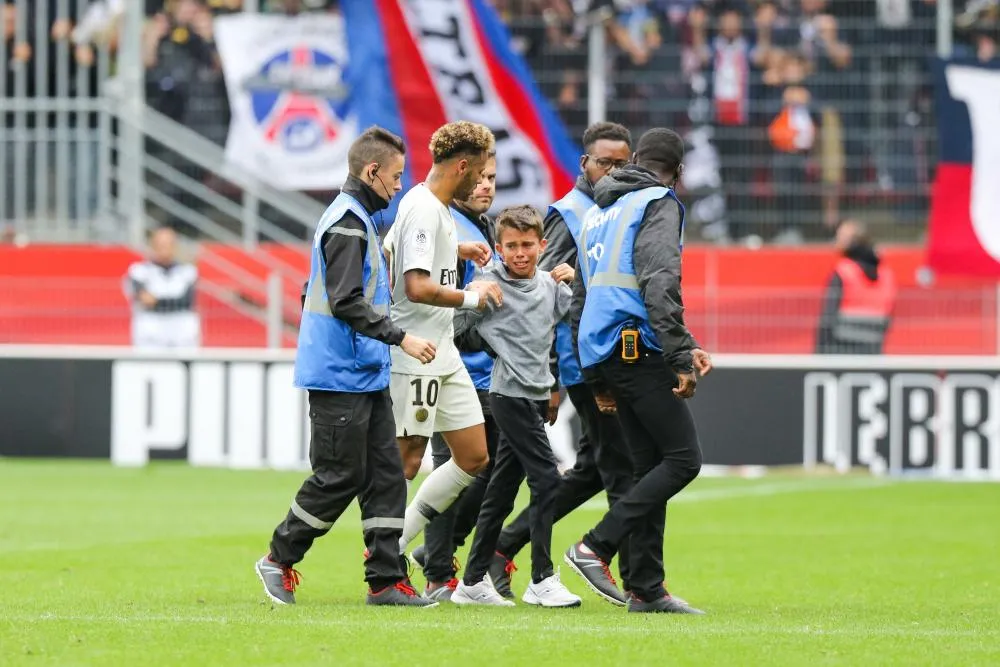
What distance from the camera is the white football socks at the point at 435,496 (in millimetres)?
8867

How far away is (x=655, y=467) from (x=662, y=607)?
61cm

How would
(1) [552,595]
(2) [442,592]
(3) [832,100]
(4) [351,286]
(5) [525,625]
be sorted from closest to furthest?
1. (5) [525,625]
2. (4) [351,286]
3. (1) [552,595]
4. (2) [442,592]
5. (3) [832,100]

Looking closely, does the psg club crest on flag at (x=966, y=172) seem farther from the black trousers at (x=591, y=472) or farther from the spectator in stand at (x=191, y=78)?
the black trousers at (x=591, y=472)

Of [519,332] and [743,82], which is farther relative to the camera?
[743,82]

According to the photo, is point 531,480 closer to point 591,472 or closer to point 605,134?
point 591,472

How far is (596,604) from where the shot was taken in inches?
354

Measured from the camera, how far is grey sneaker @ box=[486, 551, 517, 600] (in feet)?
30.2

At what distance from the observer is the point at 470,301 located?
8.40 meters

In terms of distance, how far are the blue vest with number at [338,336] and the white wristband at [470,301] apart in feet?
1.12

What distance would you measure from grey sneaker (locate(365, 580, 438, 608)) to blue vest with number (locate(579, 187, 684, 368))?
1.28 metres

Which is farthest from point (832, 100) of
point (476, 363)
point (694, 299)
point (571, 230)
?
point (476, 363)

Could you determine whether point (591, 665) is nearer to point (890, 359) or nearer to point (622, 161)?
point (622, 161)

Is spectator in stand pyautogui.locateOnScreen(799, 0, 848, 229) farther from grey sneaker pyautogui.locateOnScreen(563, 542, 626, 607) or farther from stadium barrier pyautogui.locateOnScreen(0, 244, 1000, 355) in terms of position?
grey sneaker pyautogui.locateOnScreen(563, 542, 626, 607)

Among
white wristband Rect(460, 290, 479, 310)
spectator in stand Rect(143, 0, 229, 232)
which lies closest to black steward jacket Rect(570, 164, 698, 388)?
white wristband Rect(460, 290, 479, 310)
